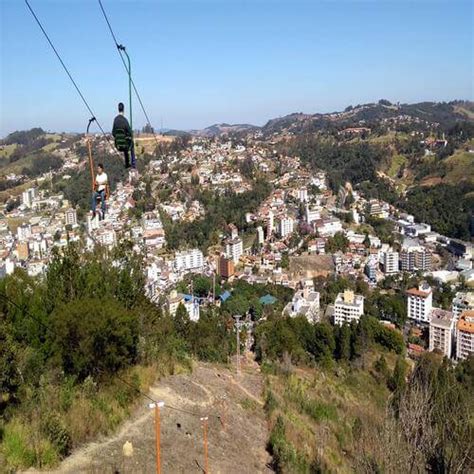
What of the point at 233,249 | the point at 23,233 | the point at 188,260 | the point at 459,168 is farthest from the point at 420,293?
the point at 459,168

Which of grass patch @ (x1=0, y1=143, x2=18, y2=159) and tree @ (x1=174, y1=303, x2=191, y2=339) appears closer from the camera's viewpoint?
tree @ (x1=174, y1=303, x2=191, y2=339)

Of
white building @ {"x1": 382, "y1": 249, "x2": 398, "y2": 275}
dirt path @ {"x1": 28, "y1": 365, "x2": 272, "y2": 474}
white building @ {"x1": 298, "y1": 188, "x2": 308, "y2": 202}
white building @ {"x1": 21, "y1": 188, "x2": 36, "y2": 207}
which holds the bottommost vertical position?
white building @ {"x1": 382, "y1": 249, "x2": 398, "y2": 275}

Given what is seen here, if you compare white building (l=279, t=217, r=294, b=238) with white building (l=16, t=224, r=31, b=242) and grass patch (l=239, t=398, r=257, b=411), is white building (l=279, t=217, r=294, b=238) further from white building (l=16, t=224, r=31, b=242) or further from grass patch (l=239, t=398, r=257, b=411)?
grass patch (l=239, t=398, r=257, b=411)

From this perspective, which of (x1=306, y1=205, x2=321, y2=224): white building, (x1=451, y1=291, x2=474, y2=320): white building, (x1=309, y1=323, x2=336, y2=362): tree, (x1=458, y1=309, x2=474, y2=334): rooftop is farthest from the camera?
(x1=306, y1=205, x2=321, y2=224): white building

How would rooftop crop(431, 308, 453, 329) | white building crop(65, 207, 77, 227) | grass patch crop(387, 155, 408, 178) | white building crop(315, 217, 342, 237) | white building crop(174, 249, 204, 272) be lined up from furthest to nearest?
grass patch crop(387, 155, 408, 178) < white building crop(65, 207, 77, 227) < white building crop(315, 217, 342, 237) < white building crop(174, 249, 204, 272) < rooftop crop(431, 308, 453, 329)

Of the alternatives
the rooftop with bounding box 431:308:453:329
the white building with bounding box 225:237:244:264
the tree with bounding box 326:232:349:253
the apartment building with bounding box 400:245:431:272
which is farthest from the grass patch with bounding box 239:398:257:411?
the tree with bounding box 326:232:349:253

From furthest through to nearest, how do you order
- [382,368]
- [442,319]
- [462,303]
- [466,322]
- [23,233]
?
[23,233], [462,303], [442,319], [466,322], [382,368]

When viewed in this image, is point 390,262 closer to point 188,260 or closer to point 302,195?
point 188,260
